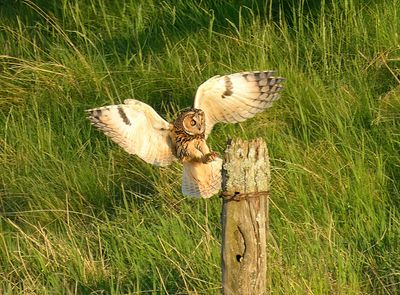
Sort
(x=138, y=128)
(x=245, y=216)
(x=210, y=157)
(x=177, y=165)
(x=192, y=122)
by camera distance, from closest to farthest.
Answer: (x=245, y=216) → (x=210, y=157) → (x=192, y=122) → (x=138, y=128) → (x=177, y=165)

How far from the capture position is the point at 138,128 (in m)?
5.83

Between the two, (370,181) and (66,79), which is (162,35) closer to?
(66,79)

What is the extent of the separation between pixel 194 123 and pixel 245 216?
3.44 feet

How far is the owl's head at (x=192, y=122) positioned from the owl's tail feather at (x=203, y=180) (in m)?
0.17

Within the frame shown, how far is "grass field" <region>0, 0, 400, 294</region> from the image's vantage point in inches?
229

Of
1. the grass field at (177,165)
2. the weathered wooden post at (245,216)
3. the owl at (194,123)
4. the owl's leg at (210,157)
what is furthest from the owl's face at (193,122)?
the weathered wooden post at (245,216)

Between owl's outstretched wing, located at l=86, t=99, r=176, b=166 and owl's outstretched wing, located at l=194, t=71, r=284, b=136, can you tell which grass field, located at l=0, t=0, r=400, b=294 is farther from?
owl's outstretched wing, located at l=194, t=71, r=284, b=136

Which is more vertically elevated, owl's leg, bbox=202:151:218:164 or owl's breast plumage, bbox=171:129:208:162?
owl's breast plumage, bbox=171:129:208:162

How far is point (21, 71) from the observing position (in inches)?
330

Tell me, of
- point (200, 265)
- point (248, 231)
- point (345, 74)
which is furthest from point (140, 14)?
point (248, 231)

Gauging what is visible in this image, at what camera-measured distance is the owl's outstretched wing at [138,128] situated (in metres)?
5.77

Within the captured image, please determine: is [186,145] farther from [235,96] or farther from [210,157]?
[235,96]

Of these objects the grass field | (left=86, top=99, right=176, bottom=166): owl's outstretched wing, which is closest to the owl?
(left=86, top=99, right=176, bottom=166): owl's outstretched wing

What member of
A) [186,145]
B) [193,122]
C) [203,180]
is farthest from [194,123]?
[203,180]
